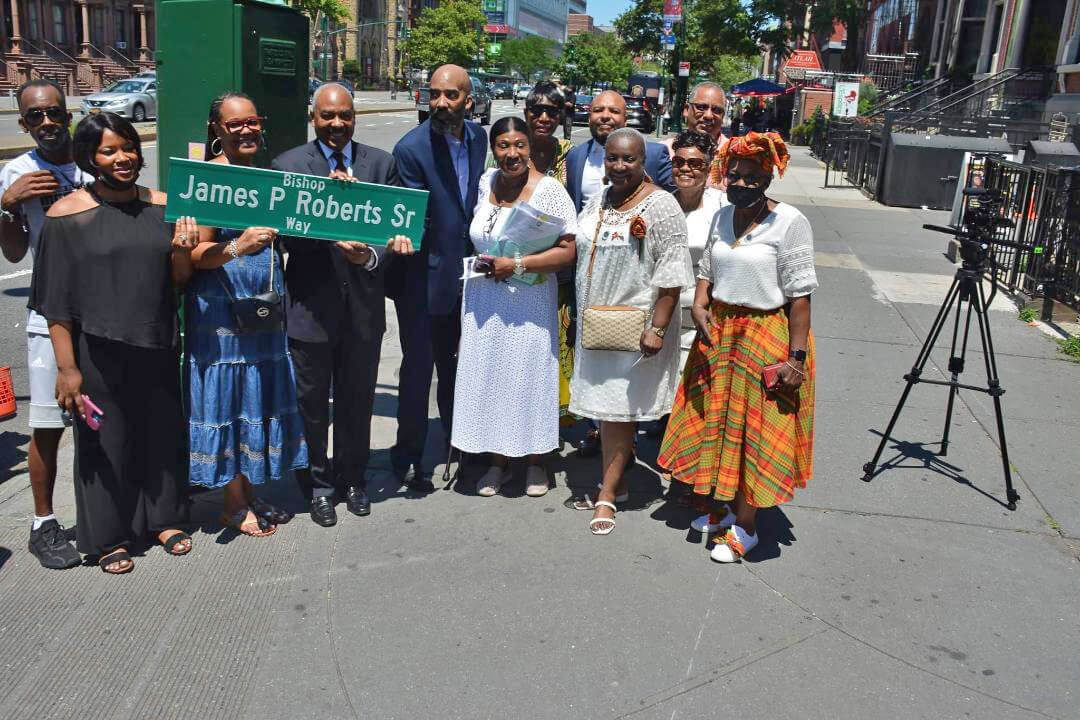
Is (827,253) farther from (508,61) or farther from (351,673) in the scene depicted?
(508,61)

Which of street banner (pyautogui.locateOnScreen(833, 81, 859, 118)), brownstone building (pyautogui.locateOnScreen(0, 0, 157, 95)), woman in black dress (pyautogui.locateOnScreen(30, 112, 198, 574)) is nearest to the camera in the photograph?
woman in black dress (pyautogui.locateOnScreen(30, 112, 198, 574))

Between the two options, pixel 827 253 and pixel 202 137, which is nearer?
pixel 202 137

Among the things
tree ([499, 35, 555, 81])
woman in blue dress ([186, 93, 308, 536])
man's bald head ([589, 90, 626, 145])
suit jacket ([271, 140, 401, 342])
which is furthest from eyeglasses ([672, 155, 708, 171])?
tree ([499, 35, 555, 81])

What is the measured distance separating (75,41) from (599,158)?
56.7m

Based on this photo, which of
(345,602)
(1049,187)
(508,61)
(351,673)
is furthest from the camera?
(508,61)

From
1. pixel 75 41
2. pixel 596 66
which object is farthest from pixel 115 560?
pixel 596 66

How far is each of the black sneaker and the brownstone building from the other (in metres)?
47.2

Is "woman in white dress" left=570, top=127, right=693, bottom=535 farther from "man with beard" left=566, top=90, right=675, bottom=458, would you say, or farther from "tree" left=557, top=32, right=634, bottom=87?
"tree" left=557, top=32, right=634, bottom=87

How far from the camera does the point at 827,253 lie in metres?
12.7

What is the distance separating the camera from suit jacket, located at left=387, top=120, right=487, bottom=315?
4617 millimetres

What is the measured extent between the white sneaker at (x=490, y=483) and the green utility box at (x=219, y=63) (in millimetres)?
2125

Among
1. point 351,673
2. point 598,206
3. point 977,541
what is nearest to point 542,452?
point 598,206

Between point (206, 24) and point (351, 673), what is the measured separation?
342 cm

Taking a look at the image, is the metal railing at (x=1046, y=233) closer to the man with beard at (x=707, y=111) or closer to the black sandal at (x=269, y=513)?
the man with beard at (x=707, y=111)
